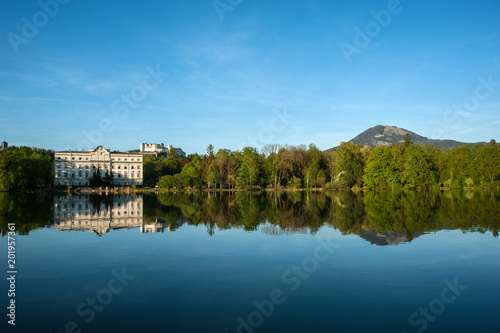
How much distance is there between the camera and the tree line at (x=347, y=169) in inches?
3034

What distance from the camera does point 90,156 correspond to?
347ft

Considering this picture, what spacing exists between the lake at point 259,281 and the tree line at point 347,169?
63.8 meters

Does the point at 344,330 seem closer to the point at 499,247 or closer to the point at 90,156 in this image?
the point at 499,247

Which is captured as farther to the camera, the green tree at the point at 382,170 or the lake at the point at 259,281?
the green tree at the point at 382,170

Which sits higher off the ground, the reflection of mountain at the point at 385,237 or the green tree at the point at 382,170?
the green tree at the point at 382,170

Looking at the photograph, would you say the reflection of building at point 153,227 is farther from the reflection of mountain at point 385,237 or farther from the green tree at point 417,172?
the green tree at point 417,172

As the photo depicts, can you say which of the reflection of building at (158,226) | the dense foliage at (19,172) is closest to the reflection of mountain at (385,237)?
the reflection of building at (158,226)

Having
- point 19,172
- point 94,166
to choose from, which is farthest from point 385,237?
point 94,166

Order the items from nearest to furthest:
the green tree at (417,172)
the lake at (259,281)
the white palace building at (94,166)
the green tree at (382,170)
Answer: the lake at (259,281) → the green tree at (417,172) → the green tree at (382,170) → the white palace building at (94,166)

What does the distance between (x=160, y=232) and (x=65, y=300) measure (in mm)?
10221

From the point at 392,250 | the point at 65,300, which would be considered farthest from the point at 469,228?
the point at 65,300

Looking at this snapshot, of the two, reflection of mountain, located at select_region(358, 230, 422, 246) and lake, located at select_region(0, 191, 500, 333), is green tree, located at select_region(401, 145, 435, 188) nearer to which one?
lake, located at select_region(0, 191, 500, 333)

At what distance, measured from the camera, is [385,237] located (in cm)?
1582

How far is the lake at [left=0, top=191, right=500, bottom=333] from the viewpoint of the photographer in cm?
717
